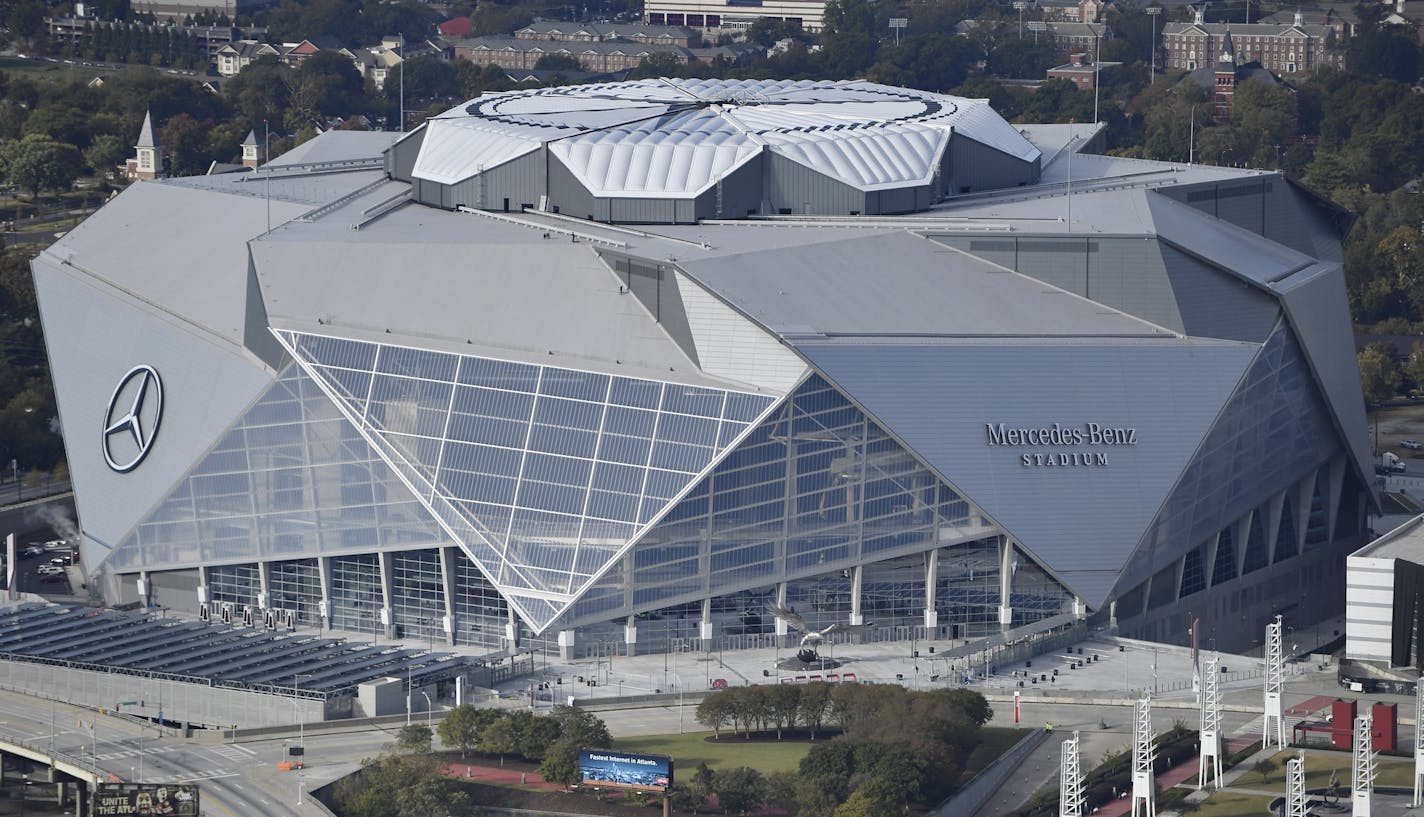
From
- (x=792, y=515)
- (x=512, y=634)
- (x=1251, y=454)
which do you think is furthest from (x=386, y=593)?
(x=1251, y=454)

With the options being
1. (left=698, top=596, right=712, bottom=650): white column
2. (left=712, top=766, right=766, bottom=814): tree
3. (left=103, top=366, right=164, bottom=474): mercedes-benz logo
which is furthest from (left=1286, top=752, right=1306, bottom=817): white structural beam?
(left=103, top=366, right=164, bottom=474): mercedes-benz logo

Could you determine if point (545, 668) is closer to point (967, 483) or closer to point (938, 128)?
point (967, 483)

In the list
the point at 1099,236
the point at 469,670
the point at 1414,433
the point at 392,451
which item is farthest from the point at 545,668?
the point at 1414,433

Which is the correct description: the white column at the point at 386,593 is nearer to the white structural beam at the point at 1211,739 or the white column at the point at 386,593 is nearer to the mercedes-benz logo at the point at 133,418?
the mercedes-benz logo at the point at 133,418

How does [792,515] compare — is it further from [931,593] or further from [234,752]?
[234,752]

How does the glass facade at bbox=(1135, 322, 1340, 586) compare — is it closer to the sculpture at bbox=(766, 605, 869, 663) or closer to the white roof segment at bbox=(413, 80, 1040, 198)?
the sculpture at bbox=(766, 605, 869, 663)
